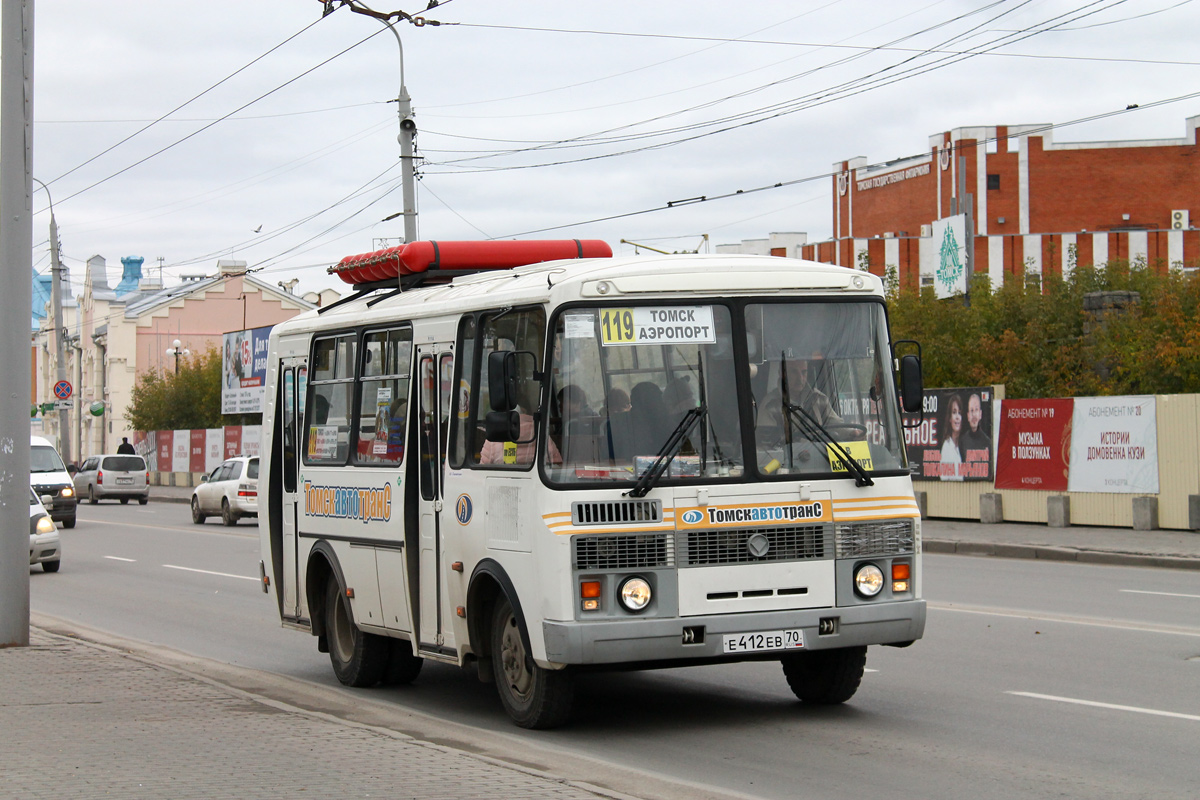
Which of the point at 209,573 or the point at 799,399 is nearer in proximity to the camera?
the point at 799,399

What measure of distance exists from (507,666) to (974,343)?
2762cm

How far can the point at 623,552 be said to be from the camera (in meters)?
7.98

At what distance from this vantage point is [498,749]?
7.98m

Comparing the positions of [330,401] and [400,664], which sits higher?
[330,401]

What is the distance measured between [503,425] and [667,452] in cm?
91

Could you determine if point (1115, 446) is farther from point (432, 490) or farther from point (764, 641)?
point (764, 641)

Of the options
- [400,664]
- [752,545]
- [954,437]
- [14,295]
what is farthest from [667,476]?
[954,437]

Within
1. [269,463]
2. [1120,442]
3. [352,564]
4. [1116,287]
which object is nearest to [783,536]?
[352,564]

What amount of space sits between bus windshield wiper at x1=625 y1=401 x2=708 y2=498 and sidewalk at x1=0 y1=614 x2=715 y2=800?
4.78 ft

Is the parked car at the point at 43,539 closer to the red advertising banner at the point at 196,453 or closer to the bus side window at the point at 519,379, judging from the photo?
the bus side window at the point at 519,379

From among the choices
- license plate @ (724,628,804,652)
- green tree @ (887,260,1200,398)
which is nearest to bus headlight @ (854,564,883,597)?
license plate @ (724,628,804,652)

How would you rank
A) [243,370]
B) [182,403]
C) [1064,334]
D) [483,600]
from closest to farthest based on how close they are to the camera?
[483,600]
[1064,334]
[243,370]
[182,403]

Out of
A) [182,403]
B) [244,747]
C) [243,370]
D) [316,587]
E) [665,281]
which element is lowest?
[244,747]

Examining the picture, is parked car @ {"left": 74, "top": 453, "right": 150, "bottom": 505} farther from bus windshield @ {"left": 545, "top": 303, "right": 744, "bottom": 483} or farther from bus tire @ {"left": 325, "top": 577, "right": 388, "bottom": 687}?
bus windshield @ {"left": 545, "top": 303, "right": 744, "bottom": 483}
